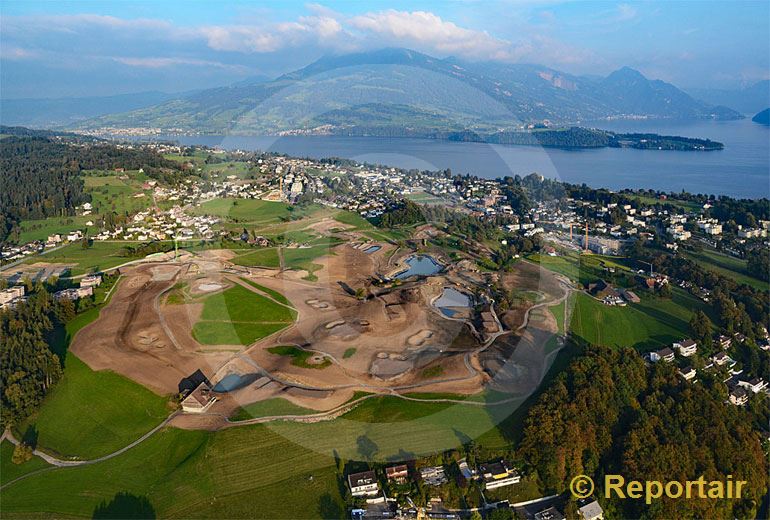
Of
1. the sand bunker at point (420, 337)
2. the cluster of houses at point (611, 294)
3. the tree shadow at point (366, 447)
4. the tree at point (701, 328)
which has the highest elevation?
the tree at point (701, 328)

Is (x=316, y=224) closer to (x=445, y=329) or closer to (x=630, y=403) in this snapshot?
(x=445, y=329)

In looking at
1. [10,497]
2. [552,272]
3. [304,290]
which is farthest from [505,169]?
[10,497]

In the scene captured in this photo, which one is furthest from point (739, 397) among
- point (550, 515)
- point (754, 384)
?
point (550, 515)

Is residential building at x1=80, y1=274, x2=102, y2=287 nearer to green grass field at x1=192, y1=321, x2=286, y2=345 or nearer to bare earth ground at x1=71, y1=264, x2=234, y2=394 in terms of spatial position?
bare earth ground at x1=71, y1=264, x2=234, y2=394

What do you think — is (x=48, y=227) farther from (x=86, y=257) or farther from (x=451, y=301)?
(x=451, y=301)

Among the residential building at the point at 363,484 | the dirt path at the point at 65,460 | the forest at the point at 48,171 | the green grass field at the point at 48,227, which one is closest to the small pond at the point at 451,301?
the residential building at the point at 363,484

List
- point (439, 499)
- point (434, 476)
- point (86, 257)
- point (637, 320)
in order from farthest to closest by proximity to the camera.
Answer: point (86, 257) < point (637, 320) < point (434, 476) < point (439, 499)

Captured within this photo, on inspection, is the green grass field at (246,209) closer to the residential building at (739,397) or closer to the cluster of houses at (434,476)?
the cluster of houses at (434,476)
